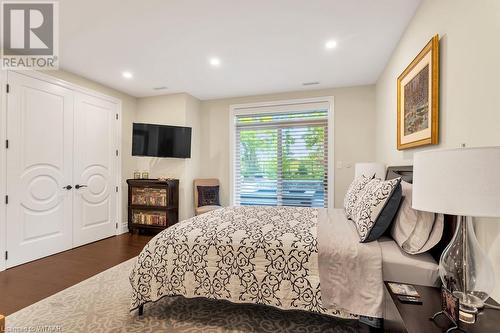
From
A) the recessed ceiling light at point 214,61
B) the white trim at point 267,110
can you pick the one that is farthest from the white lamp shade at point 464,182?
the white trim at point 267,110

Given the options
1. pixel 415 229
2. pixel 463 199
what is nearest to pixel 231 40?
pixel 415 229

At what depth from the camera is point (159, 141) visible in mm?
4285

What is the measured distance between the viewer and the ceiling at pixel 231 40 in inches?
85.5

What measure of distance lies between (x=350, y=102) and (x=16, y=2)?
4213mm

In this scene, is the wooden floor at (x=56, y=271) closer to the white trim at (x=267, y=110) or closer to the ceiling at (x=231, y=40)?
the white trim at (x=267, y=110)

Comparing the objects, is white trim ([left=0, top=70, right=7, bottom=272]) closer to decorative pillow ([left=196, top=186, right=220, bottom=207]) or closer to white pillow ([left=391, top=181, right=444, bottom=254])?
decorative pillow ([left=196, top=186, right=220, bottom=207])

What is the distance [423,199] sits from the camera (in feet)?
3.39

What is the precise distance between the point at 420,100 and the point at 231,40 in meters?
1.92

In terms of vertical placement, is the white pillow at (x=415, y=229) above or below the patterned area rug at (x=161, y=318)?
above

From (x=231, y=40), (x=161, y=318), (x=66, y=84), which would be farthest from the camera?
(x=66, y=84)

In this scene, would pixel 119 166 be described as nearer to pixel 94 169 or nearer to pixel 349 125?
pixel 94 169

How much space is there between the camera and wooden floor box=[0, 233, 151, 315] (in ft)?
7.42

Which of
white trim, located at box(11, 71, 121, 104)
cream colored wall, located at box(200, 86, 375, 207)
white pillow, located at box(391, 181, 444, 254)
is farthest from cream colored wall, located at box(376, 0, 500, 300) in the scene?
white trim, located at box(11, 71, 121, 104)

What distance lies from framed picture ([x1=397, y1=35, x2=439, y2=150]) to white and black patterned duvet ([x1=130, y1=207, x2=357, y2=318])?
119 centimetres
